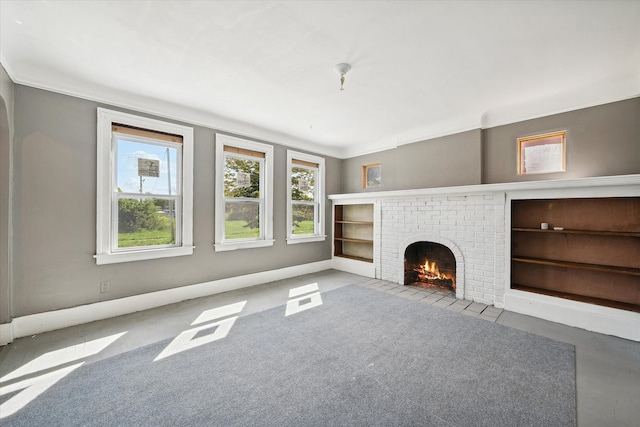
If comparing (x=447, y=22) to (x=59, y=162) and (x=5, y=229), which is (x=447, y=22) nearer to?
(x=59, y=162)

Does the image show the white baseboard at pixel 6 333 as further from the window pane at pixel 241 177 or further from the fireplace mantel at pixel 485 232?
the fireplace mantel at pixel 485 232

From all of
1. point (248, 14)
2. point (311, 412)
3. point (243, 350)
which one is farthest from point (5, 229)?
point (311, 412)

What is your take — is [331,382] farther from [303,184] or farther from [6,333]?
[303,184]

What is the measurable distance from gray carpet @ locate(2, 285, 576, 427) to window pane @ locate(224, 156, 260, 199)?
7.41ft

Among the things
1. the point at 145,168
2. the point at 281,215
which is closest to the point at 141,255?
the point at 145,168

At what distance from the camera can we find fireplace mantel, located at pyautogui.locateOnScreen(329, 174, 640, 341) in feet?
9.09

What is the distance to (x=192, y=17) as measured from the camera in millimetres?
1951

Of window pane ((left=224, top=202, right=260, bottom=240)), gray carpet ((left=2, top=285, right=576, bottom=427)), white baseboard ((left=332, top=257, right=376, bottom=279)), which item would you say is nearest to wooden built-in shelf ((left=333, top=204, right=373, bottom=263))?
white baseboard ((left=332, top=257, right=376, bottom=279))

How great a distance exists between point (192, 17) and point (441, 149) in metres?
3.82

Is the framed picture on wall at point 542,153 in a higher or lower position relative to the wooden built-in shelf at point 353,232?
higher

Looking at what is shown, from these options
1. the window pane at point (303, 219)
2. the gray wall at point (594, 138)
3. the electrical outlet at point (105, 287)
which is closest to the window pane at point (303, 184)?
the window pane at point (303, 219)

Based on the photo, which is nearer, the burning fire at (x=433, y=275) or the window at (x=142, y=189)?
the window at (x=142, y=189)

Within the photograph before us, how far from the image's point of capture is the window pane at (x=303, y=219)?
5.24 m

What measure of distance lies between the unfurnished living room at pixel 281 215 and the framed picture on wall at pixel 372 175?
2.53 ft
